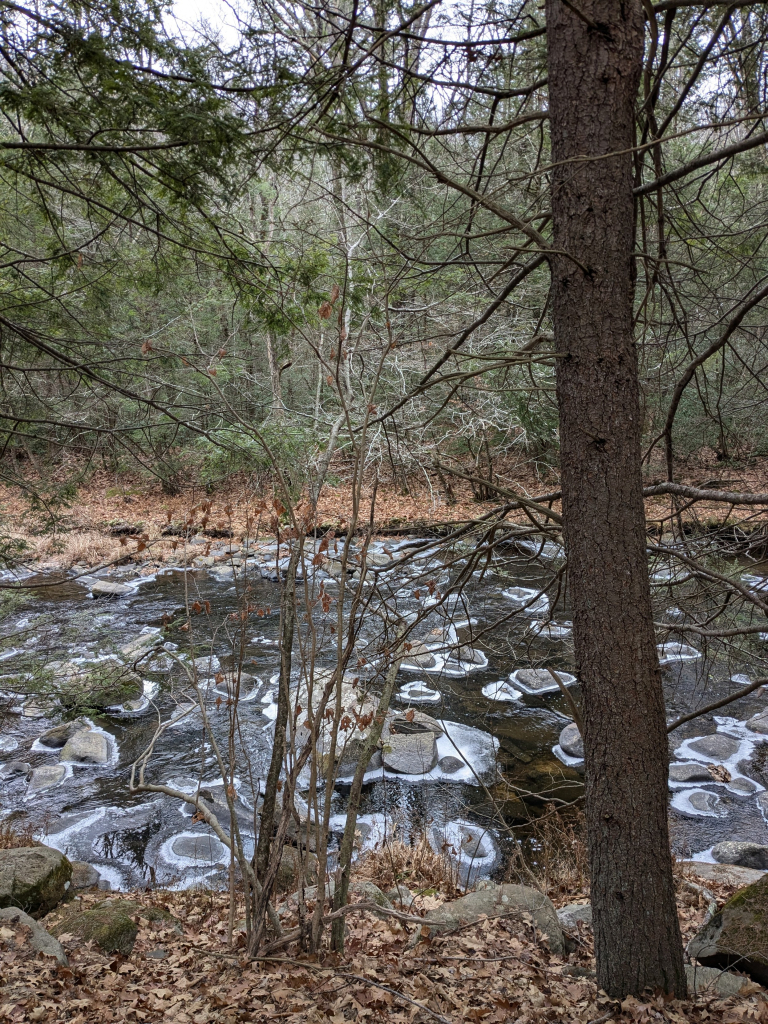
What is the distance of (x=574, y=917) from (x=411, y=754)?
297cm

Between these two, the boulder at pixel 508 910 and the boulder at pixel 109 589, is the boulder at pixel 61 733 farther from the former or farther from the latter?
the boulder at pixel 508 910

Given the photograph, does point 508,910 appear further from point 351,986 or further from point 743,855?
point 743,855

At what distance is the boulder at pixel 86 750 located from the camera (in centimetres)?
744

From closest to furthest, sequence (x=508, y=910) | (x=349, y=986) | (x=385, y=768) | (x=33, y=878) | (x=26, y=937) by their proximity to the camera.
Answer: (x=349, y=986) < (x=26, y=937) < (x=508, y=910) < (x=33, y=878) < (x=385, y=768)

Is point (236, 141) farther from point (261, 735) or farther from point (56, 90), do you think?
point (261, 735)

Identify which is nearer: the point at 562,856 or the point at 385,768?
the point at 562,856

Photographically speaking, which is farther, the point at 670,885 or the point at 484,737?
the point at 484,737

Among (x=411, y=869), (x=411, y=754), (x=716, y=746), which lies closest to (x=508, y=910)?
(x=411, y=869)

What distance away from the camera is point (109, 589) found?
1248 cm

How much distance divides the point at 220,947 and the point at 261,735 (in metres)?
3.97

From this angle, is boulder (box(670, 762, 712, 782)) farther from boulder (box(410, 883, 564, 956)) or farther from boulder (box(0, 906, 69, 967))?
boulder (box(0, 906, 69, 967))

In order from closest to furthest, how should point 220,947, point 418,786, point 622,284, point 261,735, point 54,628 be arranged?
point 622,284 < point 220,947 < point 418,786 < point 261,735 < point 54,628

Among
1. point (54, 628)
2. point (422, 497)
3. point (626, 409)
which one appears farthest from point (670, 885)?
point (422, 497)

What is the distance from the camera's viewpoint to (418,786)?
705 centimetres
